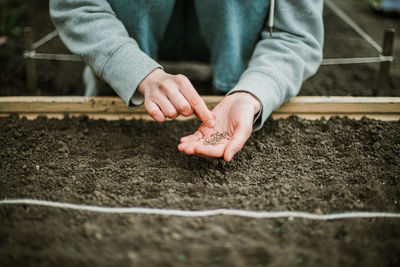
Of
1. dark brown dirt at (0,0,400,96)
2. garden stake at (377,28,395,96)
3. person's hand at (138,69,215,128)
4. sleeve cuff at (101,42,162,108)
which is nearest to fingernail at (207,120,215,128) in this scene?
person's hand at (138,69,215,128)

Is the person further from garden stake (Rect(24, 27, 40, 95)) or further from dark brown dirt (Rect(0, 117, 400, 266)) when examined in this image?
garden stake (Rect(24, 27, 40, 95))

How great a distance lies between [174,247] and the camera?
73 cm

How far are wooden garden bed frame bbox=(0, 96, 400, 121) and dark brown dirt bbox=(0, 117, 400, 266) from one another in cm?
4

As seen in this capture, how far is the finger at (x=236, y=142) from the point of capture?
922mm

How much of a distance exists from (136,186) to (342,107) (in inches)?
31.4

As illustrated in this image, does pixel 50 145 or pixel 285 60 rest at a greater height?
pixel 285 60

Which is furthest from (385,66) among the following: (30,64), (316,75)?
(30,64)

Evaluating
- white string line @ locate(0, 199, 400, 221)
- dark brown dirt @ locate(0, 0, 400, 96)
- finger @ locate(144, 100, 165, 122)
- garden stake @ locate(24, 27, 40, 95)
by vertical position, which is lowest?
dark brown dirt @ locate(0, 0, 400, 96)

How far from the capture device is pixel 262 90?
3.62 ft

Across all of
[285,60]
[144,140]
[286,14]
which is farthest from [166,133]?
[286,14]

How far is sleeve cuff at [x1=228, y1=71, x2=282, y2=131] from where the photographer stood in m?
1.09

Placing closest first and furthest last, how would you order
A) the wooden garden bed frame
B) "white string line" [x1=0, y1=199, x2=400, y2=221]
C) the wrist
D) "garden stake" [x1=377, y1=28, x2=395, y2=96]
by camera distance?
"white string line" [x1=0, y1=199, x2=400, y2=221], the wrist, the wooden garden bed frame, "garden stake" [x1=377, y1=28, x2=395, y2=96]

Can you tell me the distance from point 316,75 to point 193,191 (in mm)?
1407

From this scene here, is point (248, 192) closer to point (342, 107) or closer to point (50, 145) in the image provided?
point (342, 107)
